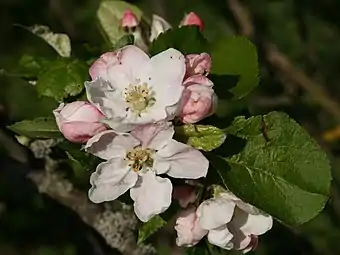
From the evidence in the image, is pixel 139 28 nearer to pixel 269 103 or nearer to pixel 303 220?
pixel 303 220

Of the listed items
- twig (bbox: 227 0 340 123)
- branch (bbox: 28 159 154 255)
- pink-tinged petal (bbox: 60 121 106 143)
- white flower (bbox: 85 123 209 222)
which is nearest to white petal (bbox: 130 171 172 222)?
white flower (bbox: 85 123 209 222)

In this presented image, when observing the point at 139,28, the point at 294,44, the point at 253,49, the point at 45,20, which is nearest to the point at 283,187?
the point at 253,49

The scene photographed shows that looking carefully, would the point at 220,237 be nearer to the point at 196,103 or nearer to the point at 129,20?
the point at 196,103

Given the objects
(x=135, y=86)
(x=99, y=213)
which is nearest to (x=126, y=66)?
(x=135, y=86)

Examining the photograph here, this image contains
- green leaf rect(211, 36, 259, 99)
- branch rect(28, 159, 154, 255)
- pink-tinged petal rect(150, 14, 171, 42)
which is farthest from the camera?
branch rect(28, 159, 154, 255)

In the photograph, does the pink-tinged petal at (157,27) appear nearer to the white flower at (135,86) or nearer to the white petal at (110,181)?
the white flower at (135,86)

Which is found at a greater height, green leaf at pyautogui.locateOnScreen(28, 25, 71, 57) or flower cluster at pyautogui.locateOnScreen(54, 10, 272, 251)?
flower cluster at pyautogui.locateOnScreen(54, 10, 272, 251)

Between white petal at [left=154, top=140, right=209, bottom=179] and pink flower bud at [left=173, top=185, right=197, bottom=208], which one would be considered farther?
pink flower bud at [left=173, top=185, right=197, bottom=208]

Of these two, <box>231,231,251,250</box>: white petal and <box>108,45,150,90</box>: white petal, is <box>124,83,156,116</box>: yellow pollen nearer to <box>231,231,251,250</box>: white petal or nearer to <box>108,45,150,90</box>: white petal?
<box>108,45,150,90</box>: white petal
